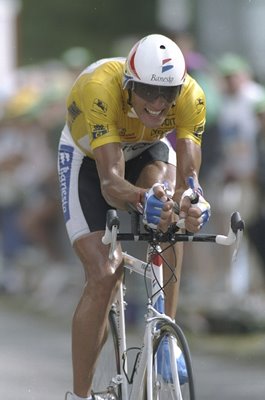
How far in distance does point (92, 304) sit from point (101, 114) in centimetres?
95

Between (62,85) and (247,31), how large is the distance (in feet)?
10.8

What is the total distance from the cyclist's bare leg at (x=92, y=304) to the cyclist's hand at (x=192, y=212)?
2.48 feet

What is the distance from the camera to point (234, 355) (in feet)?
33.9

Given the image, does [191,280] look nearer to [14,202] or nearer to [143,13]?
[14,202]

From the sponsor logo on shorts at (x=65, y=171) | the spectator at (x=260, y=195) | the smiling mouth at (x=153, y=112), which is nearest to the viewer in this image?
the smiling mouth at (x=153, y=112)

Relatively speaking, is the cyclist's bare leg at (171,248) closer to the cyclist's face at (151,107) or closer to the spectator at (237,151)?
the cyclist's face at (151,107)

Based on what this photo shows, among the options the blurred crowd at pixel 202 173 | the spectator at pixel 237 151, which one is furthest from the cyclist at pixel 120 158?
the spectator at pixel 237 151

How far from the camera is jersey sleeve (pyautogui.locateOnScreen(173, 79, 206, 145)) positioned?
267 inches

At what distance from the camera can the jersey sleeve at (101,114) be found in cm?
659

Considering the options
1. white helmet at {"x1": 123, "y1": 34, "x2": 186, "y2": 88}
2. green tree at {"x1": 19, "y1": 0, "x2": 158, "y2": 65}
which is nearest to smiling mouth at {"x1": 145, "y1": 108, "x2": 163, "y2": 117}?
white helmet at {"x1": 123, "y1": 34, "x2": 186, "y2": 88}

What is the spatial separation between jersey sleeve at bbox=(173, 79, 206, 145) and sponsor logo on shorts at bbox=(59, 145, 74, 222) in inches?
26.2

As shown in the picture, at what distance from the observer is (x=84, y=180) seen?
23.3 feet

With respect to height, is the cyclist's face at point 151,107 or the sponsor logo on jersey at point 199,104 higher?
the sponsor logo on jersey at point 199,104

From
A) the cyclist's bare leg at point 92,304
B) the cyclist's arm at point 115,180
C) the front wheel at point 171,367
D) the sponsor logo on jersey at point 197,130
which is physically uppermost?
the sponsor logo on jersey at point 197,130
